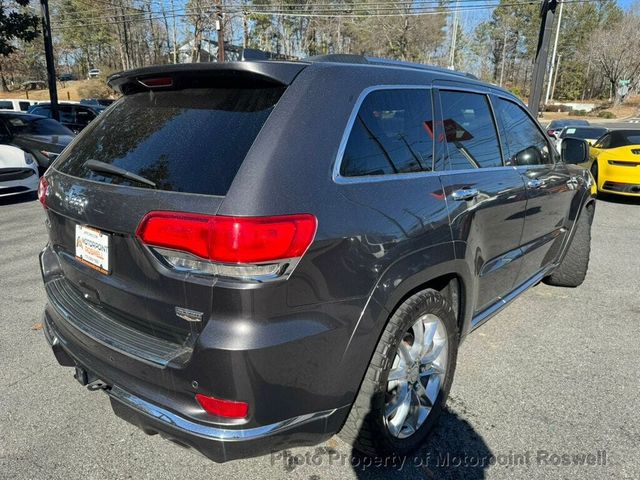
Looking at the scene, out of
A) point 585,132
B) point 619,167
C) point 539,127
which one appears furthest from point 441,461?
point 585,132

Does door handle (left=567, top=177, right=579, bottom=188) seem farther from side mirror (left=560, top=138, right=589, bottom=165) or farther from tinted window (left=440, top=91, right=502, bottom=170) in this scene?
tinted window (left=440, top=91, right=502, bottom=170)

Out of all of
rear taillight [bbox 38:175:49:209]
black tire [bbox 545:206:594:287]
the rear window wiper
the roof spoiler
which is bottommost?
black tire [bbox 545:206:594:287]

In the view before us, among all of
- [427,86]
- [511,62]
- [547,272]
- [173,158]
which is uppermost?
[511,62]

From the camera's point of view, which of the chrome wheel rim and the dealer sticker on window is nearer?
the dealer sticker on window

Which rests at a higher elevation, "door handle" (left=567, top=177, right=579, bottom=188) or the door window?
"door handle" (left=567, top=177, right=579, bottom=188)

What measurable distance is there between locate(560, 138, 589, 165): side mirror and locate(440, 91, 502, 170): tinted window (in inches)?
60.6

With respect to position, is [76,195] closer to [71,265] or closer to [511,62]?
[71,265]

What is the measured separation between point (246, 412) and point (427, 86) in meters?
1.80

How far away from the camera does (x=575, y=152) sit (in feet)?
13.6

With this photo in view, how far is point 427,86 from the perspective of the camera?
8.06 ft

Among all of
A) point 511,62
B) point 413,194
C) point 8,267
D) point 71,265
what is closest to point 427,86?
point 413,194

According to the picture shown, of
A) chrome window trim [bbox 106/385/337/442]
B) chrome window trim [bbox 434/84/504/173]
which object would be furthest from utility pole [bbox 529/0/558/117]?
chrome window trim [bbox 106/385/337/442]

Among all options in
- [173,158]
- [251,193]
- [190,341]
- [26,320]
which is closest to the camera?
[251,193]

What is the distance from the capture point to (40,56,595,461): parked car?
1.66 m
